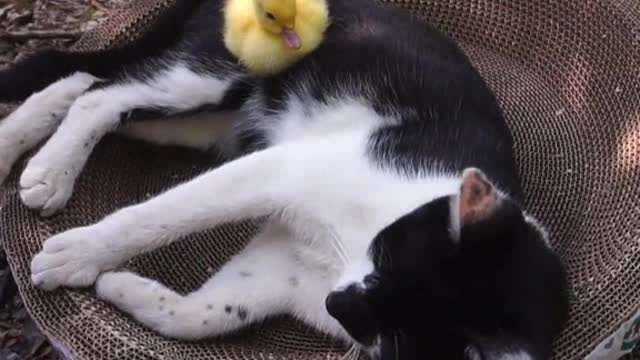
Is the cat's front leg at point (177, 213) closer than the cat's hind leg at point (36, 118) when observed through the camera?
Yes

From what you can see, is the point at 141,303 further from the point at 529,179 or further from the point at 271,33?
the point at 529,179

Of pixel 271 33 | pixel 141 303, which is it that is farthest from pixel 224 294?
pixel 271 33

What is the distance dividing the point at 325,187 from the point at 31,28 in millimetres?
1378

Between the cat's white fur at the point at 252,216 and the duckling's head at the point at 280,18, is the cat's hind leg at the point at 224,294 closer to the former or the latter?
the cat's white fur at the point at 252,216

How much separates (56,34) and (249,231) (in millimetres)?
950

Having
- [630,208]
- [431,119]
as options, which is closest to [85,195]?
[431,119]

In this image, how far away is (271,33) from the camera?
211 cm

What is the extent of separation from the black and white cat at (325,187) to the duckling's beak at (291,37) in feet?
0.38

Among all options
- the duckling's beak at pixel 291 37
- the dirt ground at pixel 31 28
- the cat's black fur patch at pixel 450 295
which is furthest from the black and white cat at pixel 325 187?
the dirt ground at pixel 31 28

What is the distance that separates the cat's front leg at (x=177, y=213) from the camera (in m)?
2.01

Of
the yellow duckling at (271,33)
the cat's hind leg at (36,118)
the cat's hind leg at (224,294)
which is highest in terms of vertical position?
the yellow duckling at (271,33)

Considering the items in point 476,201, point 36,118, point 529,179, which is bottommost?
point 529,179

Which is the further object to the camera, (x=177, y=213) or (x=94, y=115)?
(x=94, y=115)

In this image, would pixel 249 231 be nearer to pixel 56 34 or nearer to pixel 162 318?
pixel 162 318
